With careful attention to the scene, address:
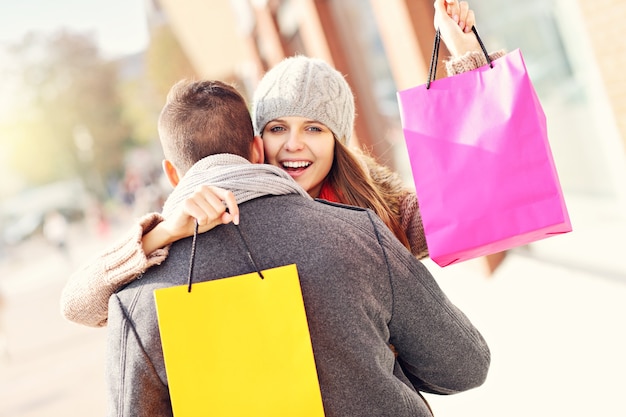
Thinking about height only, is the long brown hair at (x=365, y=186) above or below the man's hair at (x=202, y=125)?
below

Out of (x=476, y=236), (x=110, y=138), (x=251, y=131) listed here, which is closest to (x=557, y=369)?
(x=476, y=236)

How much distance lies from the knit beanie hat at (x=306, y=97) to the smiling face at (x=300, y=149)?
3cm

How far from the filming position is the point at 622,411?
3303 millimetres

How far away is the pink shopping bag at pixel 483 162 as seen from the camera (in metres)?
1.62

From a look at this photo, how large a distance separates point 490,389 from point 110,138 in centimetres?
4948

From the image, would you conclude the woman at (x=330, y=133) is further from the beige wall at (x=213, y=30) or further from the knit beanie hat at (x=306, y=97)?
the beige wall at (x=213, y=30)

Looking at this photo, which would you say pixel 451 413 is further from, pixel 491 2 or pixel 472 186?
pixel 491 2

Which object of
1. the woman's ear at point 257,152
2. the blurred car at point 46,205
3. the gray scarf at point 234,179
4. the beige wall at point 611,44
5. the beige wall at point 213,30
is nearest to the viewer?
the gray scarf at point 234,179

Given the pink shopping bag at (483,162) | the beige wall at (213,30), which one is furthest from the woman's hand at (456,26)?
the beige wall at (213,30)

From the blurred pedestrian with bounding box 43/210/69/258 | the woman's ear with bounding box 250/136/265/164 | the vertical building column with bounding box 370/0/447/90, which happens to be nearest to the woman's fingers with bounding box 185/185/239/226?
the woman's ear with bounding box 250/136/265/164

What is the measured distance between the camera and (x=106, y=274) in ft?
5.12

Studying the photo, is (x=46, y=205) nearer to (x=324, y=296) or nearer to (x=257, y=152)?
(x=257, y=152)

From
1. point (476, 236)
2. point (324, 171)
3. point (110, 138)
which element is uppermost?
point (110, 138)

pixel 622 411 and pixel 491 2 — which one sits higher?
pixel 491 2
